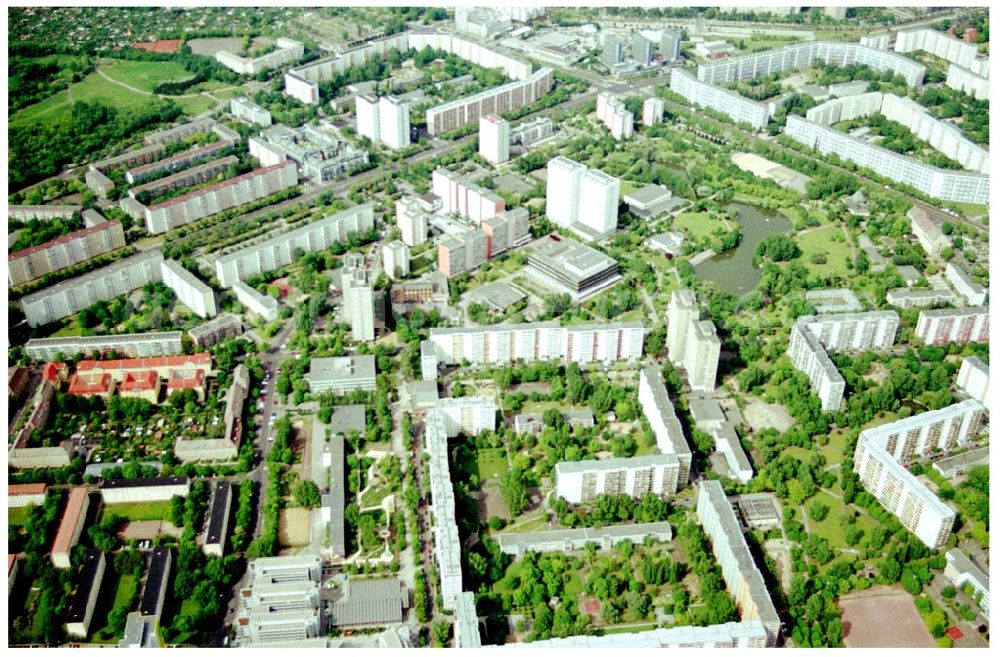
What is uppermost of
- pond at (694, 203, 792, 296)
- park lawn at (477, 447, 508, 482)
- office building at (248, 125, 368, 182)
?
office building at (248, 125, 368, 182)

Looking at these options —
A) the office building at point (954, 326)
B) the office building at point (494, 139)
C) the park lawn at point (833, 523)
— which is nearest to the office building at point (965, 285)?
the office building at point (954, 326)

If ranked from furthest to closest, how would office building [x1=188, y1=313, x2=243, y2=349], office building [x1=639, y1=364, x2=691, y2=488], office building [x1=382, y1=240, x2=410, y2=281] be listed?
office building [x1=382, y1=240, x2=410, y2=281] < office building [x1=188, y1=313, x2=243, y2=349] < office building [x1=639, y1=364, x2=691, y2=488]

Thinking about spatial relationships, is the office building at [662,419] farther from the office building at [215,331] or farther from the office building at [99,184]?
the office building at [99,184]

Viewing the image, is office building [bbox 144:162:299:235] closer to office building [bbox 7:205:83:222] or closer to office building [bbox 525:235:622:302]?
office building [bbox 7:205:83:222]

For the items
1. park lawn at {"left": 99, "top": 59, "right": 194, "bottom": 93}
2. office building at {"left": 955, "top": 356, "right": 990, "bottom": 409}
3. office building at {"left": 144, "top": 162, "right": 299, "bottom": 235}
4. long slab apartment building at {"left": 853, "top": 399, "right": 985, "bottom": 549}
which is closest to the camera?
long slab apartment building at {"left": 853, "top": 399, "right": 985, "bottom": 549}

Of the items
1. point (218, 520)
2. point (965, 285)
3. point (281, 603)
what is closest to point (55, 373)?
point (218, 520)

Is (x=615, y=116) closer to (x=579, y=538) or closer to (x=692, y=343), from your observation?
(x=692, y=343)

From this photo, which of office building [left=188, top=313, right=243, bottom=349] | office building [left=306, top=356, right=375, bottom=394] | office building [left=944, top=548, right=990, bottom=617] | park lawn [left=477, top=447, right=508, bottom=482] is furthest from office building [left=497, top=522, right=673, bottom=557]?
office building [left=188, top=313, right=243, bottom=349]
